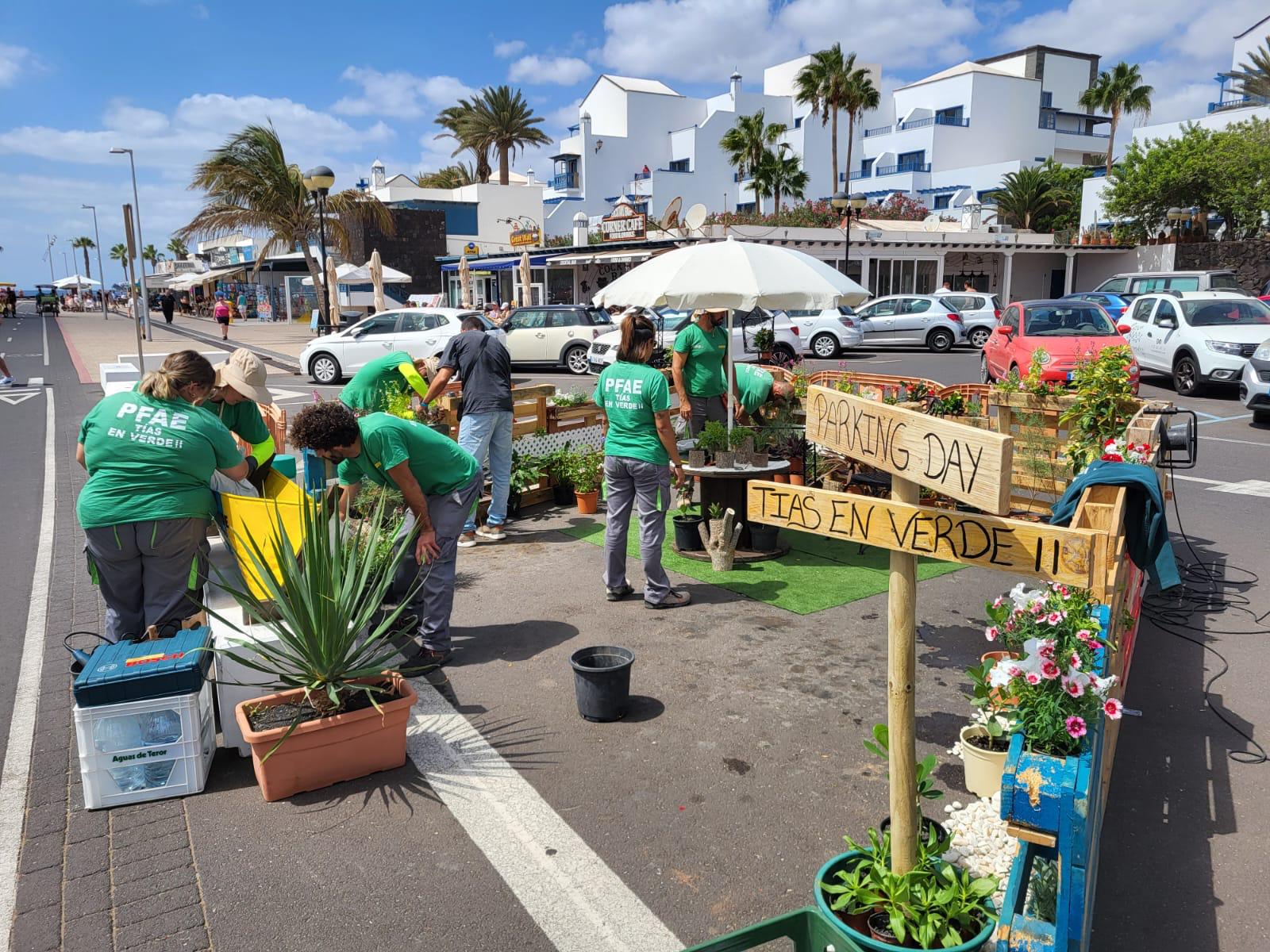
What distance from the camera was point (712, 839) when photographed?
11.6 ft

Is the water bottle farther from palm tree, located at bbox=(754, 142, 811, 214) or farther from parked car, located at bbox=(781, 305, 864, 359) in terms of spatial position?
palm tree, located at bbox=(754, 142, 811, 214)

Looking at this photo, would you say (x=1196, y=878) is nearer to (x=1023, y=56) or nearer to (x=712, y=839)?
(x=712, y=839)

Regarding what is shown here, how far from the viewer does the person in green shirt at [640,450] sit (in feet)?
18.7

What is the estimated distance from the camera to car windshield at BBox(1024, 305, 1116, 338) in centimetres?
1415

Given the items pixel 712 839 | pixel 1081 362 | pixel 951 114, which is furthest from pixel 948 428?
pixel 951 114

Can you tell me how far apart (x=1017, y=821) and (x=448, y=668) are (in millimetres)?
3497

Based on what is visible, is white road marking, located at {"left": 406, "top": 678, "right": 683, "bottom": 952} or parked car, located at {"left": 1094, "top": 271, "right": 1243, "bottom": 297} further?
parked car, located at {"left": 1094, "top": 271, "right": 1243, "bottom": 297}

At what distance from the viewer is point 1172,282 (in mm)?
22875

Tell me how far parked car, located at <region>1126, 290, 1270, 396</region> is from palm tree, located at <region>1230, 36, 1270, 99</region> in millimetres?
34978

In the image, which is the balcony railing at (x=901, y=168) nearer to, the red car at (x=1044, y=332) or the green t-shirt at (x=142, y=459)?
the red car at (x=1044, y=332)

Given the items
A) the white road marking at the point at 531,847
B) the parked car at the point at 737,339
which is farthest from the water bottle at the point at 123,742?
the parked car at the point at 737,339

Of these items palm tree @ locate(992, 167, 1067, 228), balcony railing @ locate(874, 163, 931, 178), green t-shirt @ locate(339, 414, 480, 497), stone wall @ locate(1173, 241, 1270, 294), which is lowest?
green t-shirt @ locate(339, 414, 480, 497)

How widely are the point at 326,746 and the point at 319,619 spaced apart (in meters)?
0.55

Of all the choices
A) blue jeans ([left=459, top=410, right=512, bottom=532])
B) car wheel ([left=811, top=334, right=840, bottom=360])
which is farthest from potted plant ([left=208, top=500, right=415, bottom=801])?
car wheel ([left=811, top=334, right=840, bottom=360])
